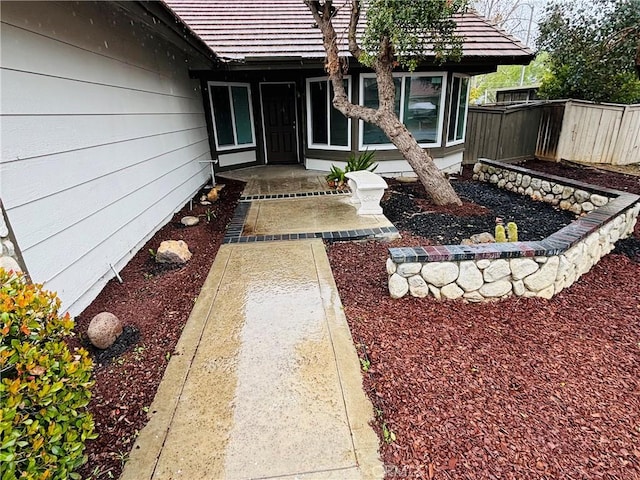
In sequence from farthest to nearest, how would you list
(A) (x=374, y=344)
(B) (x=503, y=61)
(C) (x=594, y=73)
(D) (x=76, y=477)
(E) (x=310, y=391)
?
(C) (x=594, y=73)
(B) (x=503, y=61)
(A) (x=374, y=344)
(E) (x=310, y=391)
(D) (x=76, y=477)

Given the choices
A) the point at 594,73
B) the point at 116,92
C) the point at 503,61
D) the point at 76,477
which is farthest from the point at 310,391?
the point at 594,73

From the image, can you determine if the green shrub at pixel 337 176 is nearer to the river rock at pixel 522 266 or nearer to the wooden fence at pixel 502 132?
the river rock at pixel 522 266

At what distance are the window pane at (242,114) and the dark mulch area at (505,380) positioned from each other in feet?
22.6

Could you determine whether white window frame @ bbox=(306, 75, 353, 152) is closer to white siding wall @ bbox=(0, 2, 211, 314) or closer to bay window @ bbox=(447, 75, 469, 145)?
bay window @ bbox=(447, 75, 469, 145)

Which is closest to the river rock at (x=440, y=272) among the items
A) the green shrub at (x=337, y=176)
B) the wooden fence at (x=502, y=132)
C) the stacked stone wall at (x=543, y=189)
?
the stacked stone wall at (x=543, y=189)

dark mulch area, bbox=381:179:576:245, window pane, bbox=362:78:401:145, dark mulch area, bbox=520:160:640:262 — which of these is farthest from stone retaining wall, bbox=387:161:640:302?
window pane, bbox=362:78:401:145

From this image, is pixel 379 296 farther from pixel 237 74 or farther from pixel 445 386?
pixel 237 74

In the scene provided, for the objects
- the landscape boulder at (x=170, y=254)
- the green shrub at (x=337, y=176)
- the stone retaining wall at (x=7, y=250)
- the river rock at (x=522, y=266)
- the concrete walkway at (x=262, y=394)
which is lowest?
the concrete walkway at (x=262, y=394)

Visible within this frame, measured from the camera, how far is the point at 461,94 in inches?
336

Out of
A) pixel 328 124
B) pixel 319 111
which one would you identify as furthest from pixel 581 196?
pixel 319 111

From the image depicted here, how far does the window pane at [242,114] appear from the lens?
8.84 meters

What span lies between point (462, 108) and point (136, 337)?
8872 mm

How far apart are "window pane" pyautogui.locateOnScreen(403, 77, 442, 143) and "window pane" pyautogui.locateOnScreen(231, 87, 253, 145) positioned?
4.07 metres

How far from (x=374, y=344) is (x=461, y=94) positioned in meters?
7.97
